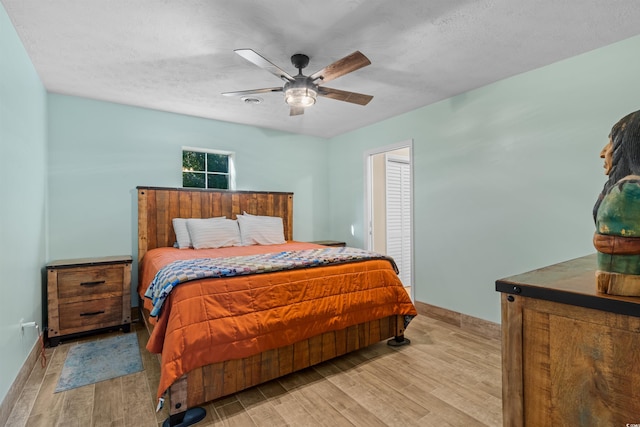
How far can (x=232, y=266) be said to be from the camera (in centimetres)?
209

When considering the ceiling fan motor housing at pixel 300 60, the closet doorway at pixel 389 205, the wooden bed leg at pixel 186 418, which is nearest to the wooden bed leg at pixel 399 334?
the wooden bed leg at pixel 186 418

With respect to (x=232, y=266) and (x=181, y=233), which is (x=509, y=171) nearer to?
(x=232, y=266)

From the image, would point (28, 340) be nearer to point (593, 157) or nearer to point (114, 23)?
point (114, 23)

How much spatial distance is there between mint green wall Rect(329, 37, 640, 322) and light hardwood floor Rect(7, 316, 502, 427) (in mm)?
923

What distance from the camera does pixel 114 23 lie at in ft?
6.45

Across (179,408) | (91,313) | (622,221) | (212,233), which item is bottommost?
(179,408)

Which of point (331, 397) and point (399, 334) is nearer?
point (331, 397)

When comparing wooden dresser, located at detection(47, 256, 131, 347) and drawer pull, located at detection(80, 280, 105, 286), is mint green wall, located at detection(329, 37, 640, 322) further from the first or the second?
drawer pull, located at detection(80, 280, 105, 286)

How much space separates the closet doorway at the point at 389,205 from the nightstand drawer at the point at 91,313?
3.07 meters

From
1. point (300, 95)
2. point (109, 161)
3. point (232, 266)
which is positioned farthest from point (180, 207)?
point (300, 95)

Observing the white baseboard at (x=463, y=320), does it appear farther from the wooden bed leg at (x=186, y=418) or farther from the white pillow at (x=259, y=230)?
the wooden bed leg at (x=186, y=418)

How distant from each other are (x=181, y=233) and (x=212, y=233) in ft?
1.17

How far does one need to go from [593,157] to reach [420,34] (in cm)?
162

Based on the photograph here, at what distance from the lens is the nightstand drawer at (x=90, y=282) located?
2.78 m
